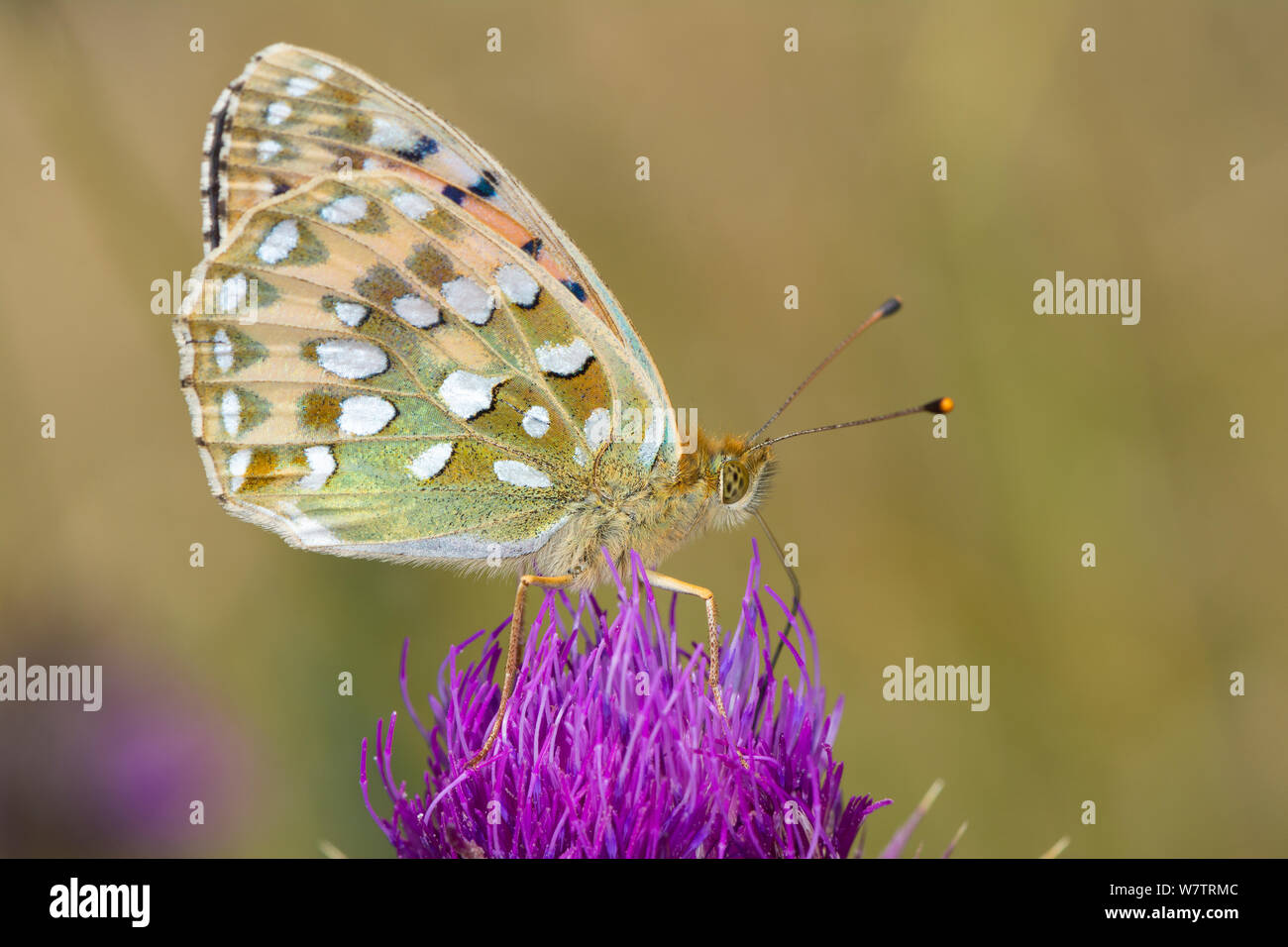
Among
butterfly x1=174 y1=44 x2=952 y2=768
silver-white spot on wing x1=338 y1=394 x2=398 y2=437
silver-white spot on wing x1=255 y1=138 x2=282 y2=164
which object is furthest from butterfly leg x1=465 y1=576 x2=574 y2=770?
silver-white spot on wing x1=255 y1=138 x2=282 y2=164

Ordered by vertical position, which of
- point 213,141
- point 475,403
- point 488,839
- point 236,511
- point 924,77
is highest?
point 924,77

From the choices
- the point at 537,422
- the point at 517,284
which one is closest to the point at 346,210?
the point at 517,284

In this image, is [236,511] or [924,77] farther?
[924,77]

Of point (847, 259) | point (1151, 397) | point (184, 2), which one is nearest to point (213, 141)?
point (184, 2)

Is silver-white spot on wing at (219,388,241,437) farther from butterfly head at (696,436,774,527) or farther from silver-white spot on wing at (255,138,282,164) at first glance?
butterfly head at (696,436,774,527)

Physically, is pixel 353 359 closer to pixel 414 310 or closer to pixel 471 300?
pixel 414 310
